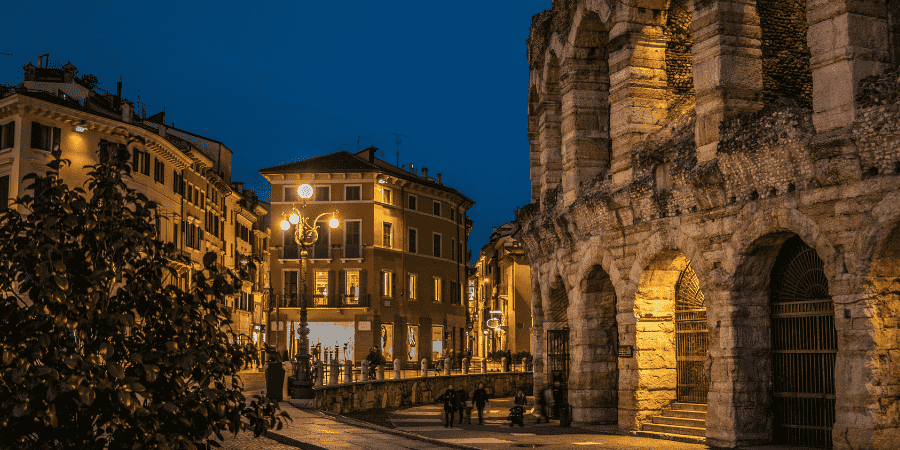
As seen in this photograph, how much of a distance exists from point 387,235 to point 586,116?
103ft

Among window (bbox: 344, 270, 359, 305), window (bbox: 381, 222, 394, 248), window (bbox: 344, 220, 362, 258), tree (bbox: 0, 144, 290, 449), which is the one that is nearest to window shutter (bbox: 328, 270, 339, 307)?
window (bbox: 344, 270, 359, 305)

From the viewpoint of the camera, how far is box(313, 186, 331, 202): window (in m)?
49.8

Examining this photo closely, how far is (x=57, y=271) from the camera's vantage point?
513 centimetres

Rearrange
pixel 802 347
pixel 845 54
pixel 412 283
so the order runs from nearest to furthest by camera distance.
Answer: pixel 845 54, pixel 802 347, pixel 412 283

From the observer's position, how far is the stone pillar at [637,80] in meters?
17.2

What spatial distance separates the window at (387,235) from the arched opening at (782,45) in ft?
115

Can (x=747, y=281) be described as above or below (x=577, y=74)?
below

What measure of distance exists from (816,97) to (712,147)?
7.09 feet

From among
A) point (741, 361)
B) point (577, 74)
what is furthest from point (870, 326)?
point (577, 74)

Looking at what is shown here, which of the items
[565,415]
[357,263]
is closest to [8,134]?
[357,263]

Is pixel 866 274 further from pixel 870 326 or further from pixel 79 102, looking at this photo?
pixel 79 102

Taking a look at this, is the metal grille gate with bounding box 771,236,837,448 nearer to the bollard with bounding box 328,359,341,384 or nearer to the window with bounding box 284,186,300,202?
the bollard with bounding box 328,359,341,384

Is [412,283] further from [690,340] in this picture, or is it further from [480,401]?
[690,340]

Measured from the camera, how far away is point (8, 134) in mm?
34688
